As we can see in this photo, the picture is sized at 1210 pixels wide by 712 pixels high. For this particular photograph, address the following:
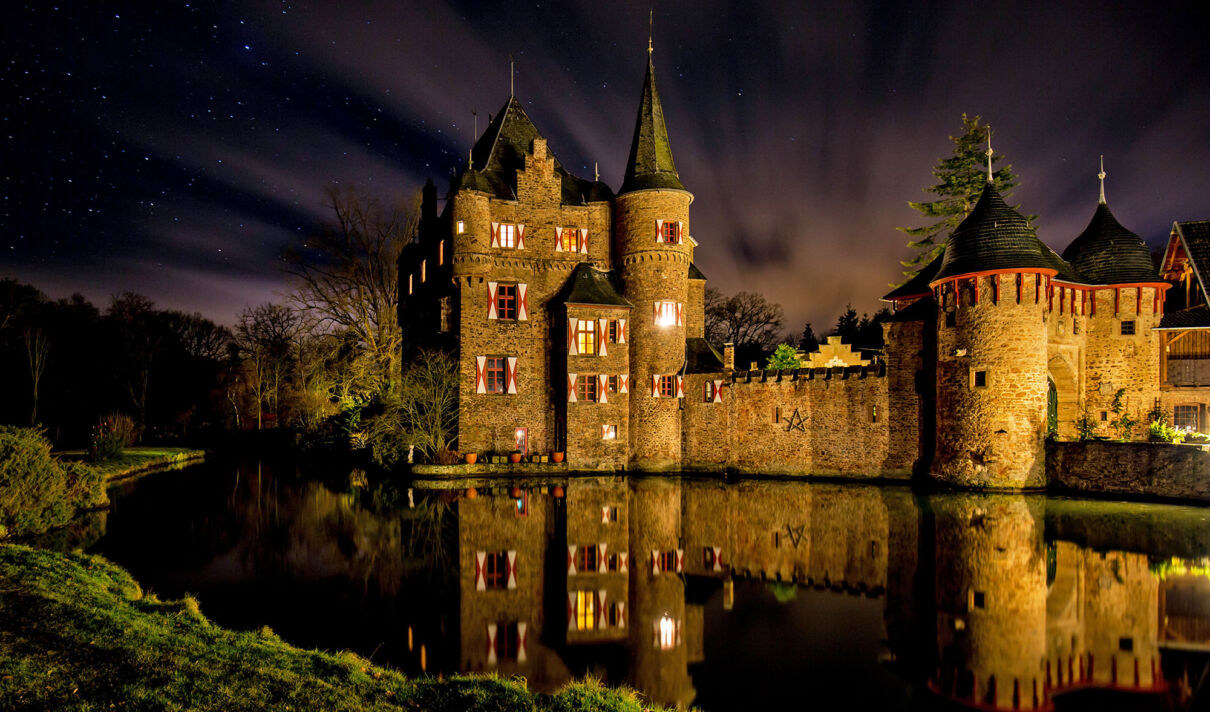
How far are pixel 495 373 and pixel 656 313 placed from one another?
6645 millimetres

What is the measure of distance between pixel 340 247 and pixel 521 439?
1373 cm

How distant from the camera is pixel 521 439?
25031 mm

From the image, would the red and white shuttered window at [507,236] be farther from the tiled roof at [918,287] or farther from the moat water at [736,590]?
the tiled roof at [918,287]

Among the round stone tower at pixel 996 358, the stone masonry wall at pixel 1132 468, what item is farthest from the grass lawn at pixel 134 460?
the stone masonry wall at pixel 1132 468

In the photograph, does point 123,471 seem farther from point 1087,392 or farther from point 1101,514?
point 1087,392

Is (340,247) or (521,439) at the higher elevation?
(340,247)

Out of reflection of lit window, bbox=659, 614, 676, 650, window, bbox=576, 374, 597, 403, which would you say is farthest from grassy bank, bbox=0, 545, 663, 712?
window, bbox=576, 374, 597, 403

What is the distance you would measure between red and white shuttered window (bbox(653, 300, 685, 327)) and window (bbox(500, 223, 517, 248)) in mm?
6100

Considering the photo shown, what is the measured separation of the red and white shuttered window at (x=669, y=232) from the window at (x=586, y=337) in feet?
13.9

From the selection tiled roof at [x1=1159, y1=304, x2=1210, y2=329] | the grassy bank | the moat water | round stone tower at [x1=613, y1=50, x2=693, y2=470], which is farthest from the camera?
round stone tower at [x1=613, y1=50, x2=693, y2=470]

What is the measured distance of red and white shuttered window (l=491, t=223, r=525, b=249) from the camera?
987 inches

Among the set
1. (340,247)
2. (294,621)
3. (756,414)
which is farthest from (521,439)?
(294,621)

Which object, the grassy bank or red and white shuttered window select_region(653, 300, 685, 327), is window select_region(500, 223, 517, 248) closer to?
red and white shuttered window select_region(653, 300, 685, 327)

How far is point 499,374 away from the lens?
24.9 m
